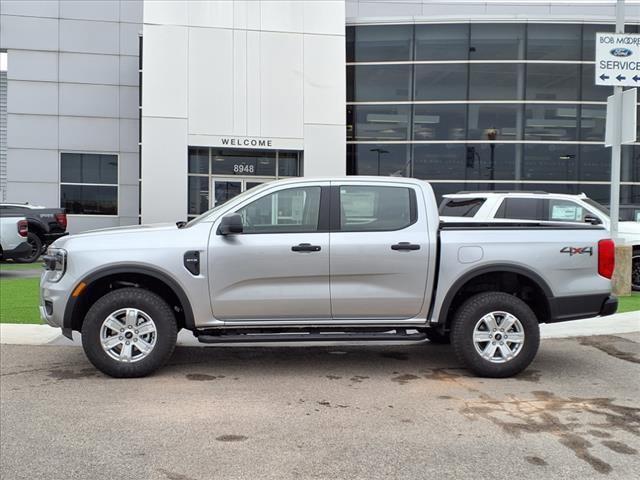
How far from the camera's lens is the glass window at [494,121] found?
19719mm

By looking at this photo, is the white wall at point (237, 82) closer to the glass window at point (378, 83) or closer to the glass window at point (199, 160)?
the glass window at point (199, 160)

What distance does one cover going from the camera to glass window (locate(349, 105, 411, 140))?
65.8ft

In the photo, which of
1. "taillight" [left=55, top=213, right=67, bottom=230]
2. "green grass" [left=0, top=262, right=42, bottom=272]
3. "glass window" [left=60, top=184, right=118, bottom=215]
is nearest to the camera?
"green grass" [left=0, top=262, right=42, bottom=272]

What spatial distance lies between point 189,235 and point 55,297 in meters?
1.39

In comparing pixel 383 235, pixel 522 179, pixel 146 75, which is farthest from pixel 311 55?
pixel 383 235

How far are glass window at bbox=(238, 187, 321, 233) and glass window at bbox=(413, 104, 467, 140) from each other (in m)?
14.5

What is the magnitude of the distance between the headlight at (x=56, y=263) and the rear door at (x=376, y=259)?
2.56 m

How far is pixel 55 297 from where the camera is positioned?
585cm

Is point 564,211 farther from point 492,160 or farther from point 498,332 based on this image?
point 492,160

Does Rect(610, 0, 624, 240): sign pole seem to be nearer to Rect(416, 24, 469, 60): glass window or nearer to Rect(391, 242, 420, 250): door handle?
Rect(391, 242, 420, 250): door handle

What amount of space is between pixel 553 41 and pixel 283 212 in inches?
665

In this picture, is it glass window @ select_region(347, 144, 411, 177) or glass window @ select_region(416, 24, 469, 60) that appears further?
glass window @ select_region(347, 144, 411, 177)

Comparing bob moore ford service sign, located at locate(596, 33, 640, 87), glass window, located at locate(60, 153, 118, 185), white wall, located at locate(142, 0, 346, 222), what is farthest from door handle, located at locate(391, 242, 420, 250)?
glass window, located at locate(60, 153, 118, 185)

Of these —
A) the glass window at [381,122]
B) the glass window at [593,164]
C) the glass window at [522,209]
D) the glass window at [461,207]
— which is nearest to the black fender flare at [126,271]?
the glass window at [461,207]
